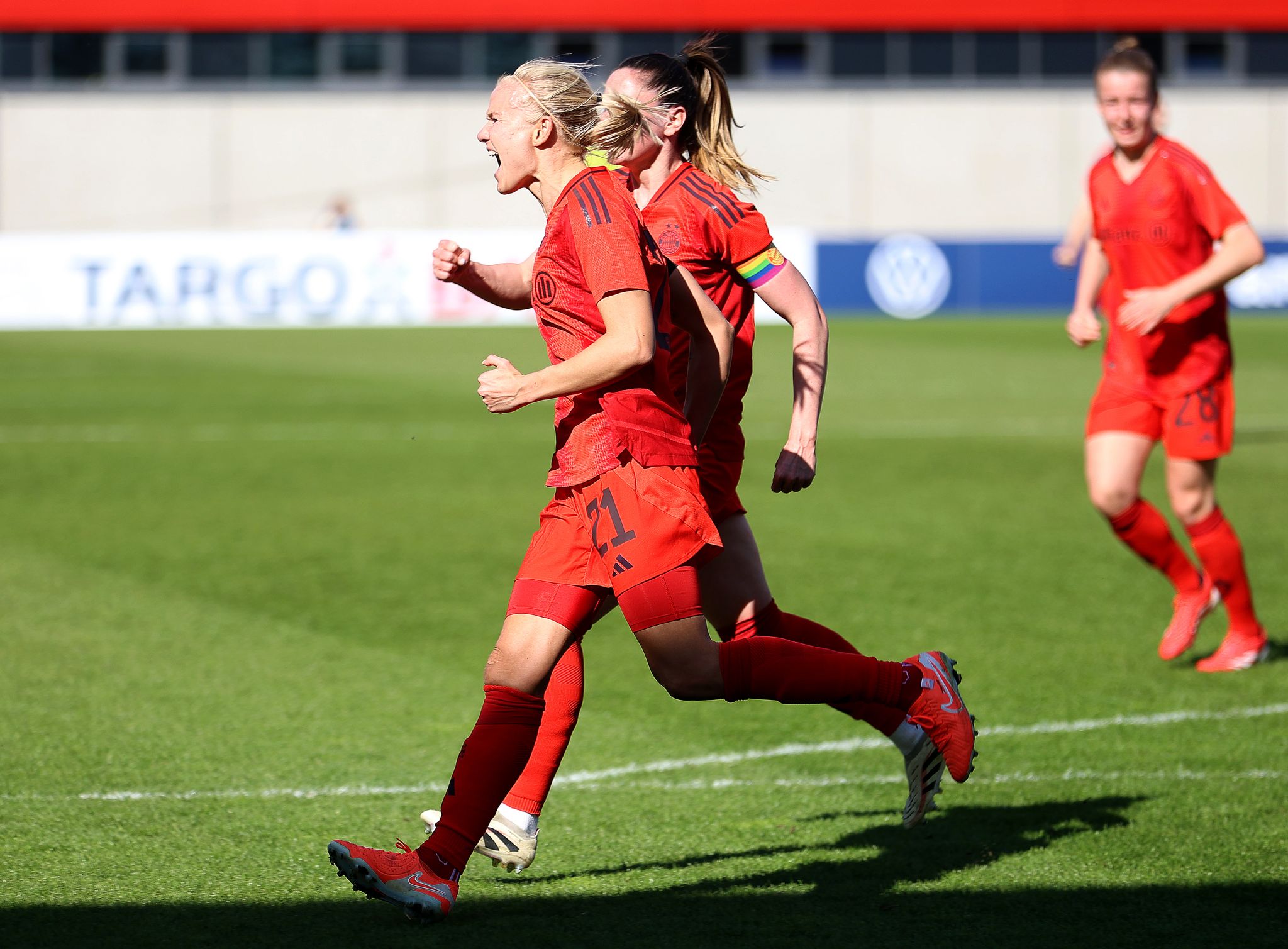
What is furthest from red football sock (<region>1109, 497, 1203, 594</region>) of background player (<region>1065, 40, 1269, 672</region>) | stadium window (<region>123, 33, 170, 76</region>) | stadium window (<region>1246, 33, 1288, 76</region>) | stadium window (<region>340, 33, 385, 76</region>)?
stadium window (<region>1246, 33, 1288, 76</region>)

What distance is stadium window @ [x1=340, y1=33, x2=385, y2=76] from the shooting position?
38.8 metres

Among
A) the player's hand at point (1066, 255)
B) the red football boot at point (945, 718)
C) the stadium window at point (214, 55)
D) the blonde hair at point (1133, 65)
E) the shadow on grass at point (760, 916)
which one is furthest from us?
the stadium window at point (214, 55)

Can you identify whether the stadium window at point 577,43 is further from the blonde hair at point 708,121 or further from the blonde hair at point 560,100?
the blonde hair at point 560,100

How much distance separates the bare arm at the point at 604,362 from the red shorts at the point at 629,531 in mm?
262

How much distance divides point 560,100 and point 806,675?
142cm

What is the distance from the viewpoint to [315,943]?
146 inches

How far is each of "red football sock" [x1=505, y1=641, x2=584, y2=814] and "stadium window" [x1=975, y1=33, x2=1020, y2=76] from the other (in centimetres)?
3741

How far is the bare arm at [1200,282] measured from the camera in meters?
6.09

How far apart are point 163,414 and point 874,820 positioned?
12395 millimetres

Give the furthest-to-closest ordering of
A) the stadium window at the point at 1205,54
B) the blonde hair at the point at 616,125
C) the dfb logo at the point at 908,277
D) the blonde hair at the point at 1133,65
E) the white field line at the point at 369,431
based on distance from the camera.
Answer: the stadium window at the point at 1205,54, the dfb logo at the point at 908,277, the white field line at the point at 369,431, the blonde hair at the point at 1133,65, the blonde hair at the point at 616,125

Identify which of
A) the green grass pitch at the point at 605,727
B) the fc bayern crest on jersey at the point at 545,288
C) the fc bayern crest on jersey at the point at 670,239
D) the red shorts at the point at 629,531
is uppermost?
the fc bayern crest on jersey at the point at 670,239

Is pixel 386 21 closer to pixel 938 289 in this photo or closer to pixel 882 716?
pixel 938 289

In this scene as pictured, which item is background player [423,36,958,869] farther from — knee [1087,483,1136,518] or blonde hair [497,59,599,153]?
knee [1087,483,1136,518]

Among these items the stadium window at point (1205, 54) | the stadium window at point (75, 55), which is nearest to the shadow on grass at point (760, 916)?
the stadium window at point (75, 55)
